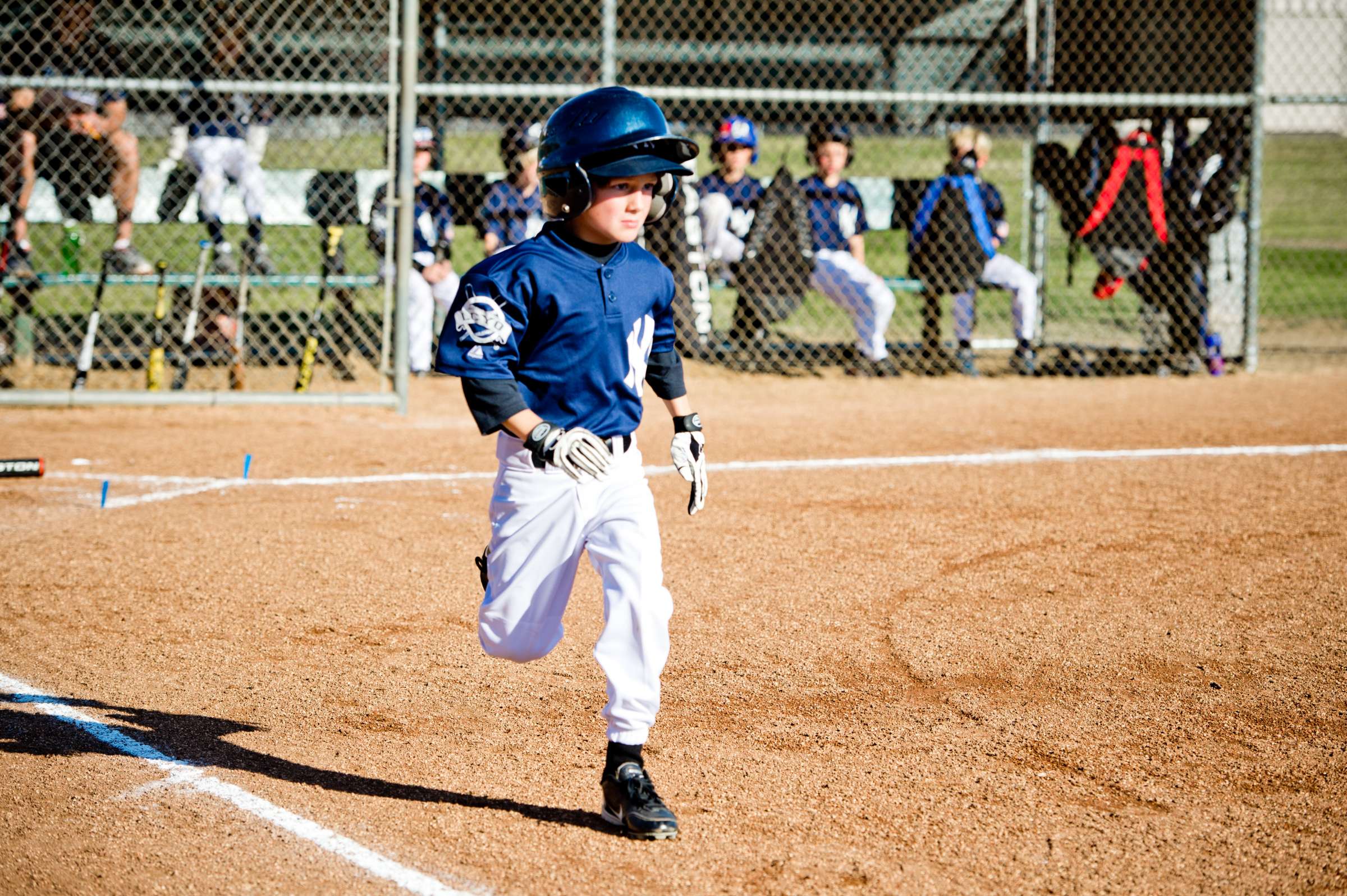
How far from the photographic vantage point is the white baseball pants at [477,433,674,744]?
297cm

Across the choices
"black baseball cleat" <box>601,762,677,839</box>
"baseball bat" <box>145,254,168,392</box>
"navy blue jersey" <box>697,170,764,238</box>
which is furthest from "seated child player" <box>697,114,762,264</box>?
"black baseball cleat" <box>601,762,677,839</box>

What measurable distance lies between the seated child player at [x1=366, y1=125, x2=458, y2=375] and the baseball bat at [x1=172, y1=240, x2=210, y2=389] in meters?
1.16

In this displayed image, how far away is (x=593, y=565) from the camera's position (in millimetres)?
3049

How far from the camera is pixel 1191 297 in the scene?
10414mm

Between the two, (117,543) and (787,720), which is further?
(117,543)

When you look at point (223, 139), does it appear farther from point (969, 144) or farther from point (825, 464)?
point (969, 144)

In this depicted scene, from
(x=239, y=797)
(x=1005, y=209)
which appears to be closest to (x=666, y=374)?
(x=239, y=797)

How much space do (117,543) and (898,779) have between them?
3.48 meters

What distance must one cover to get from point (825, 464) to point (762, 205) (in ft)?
11.0

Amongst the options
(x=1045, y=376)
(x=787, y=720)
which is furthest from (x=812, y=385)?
(x=787, y=720)

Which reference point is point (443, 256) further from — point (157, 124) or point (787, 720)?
point (157, 124)

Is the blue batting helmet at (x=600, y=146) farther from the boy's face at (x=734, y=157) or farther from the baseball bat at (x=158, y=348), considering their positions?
the boy's face at (x=734, y=157)

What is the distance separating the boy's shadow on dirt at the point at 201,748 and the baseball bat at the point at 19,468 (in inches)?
43.4

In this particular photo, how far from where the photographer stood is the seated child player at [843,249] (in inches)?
388
